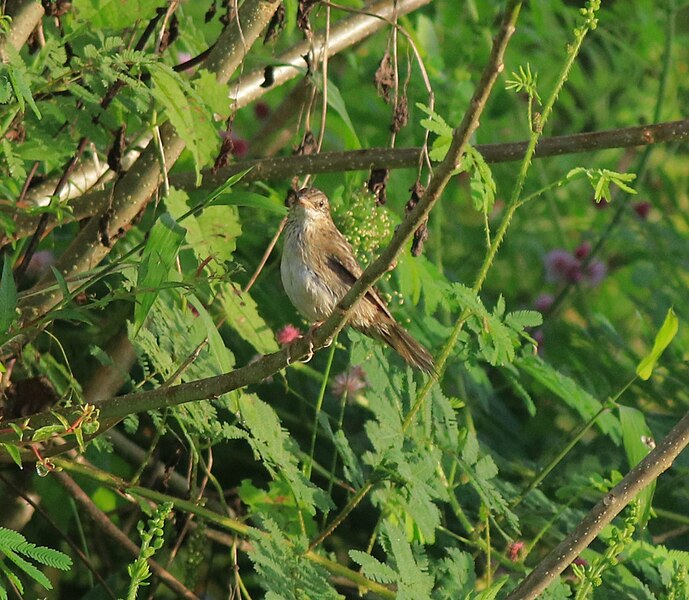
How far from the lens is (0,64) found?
112 inches

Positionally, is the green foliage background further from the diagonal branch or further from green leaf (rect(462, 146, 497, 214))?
the diagonal branch

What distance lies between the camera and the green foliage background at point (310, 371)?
3.11 metres

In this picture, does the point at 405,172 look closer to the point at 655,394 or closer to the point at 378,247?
the point at 378,247

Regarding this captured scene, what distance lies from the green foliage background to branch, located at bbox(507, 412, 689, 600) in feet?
0.37

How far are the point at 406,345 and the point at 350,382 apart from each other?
0.64m

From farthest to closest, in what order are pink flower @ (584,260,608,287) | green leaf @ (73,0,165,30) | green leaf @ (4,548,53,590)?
pink flower @ (584,260,608,287), green leaf @ (73,0,165,30), green leaf @ (4,548,53,590)

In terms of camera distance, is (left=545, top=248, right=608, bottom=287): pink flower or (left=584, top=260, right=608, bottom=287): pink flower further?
(left=584, top=260, right=608, bottom=287): pink flower

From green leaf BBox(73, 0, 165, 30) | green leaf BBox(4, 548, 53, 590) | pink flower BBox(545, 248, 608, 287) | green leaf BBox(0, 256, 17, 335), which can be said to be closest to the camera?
green leaf BBox(4, 548, 53, 590)

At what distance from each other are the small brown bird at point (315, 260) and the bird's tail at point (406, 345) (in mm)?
65

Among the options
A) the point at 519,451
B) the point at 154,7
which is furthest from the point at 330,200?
the point at 519,451

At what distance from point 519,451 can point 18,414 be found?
2125 millimetres

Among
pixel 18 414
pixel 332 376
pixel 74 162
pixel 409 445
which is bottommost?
pixel 332 376

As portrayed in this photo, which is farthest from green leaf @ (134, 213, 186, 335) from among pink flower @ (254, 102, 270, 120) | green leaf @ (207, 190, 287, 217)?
pink flower @ (254, 102, 270, 120)

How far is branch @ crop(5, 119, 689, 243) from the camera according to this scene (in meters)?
3.05
